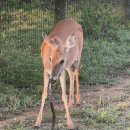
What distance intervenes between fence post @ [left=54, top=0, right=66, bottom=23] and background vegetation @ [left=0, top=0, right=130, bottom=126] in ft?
0.49

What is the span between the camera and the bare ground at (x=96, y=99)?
768 cm

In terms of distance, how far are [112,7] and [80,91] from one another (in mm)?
5921

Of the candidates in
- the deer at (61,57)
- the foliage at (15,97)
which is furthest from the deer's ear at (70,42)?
the foliage at (15,97)

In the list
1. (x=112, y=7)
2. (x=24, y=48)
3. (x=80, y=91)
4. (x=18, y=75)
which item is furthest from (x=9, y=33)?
(x=112, y=7)

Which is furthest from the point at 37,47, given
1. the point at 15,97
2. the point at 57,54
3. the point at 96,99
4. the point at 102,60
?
the point at 57,54

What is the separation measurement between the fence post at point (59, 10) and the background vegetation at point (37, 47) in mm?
148

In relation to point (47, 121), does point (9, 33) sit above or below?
above

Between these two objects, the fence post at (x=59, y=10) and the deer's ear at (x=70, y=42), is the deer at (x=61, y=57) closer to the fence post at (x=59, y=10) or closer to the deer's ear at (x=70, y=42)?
the deer's ear at (x=70, y=42)

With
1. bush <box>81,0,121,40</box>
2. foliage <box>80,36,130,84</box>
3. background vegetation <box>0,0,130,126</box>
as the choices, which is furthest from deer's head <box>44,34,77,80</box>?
bush <box>81,0,121,40</box>

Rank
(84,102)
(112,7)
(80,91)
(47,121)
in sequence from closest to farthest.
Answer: (47,121)
(84,102)
(80,91)
(112,7)

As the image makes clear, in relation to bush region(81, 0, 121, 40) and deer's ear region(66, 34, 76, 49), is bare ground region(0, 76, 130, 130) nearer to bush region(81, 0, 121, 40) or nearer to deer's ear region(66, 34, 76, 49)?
deer's ear region(66, 34, 76, 49)

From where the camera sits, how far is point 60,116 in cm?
796

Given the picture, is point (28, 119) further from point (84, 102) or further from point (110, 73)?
point (110, 73)

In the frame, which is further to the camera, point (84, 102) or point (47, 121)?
point (84, 102)
